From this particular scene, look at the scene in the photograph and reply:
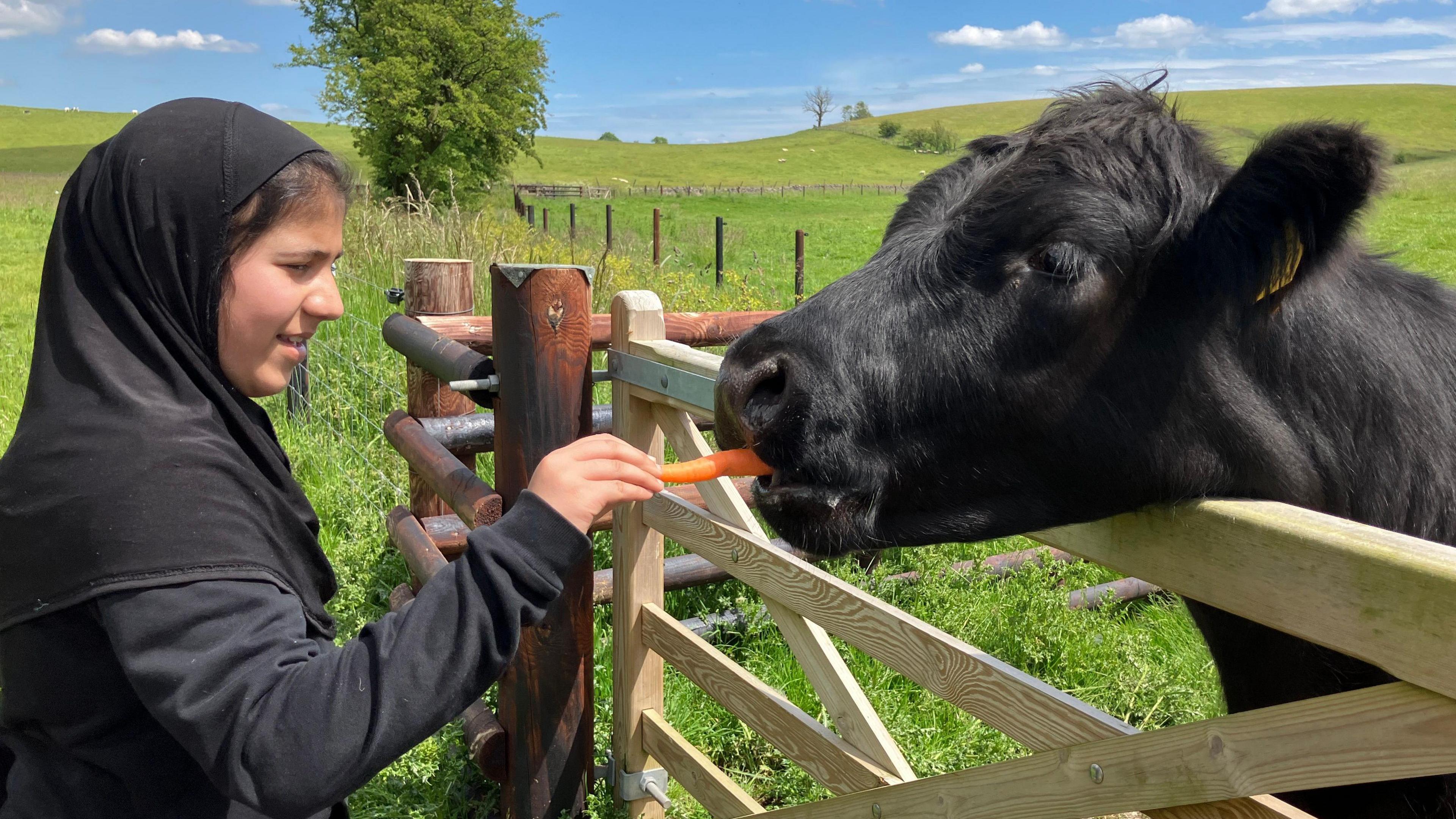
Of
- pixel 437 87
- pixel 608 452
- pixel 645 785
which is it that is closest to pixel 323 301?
pixel 608 452

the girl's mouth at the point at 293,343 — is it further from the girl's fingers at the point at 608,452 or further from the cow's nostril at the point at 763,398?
the cow's nostril at the point at 763,398

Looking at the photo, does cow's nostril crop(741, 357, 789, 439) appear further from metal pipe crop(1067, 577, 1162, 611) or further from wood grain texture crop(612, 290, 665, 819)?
metal pipe crop(1067, 577, 1162, 611)

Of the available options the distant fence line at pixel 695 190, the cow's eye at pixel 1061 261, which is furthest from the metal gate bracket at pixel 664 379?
the distant fence line at pixel 695 190

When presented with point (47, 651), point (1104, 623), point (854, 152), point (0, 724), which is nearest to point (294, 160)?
point (47, 651)

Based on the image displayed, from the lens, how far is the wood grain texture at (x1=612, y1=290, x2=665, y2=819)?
9.50 ft

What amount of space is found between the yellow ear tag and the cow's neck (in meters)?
0.09

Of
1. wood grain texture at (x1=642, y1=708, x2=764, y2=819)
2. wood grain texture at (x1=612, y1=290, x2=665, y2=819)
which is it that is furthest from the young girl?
wood grain texture at (x1=642, y1=708, x2=764, y2=819)

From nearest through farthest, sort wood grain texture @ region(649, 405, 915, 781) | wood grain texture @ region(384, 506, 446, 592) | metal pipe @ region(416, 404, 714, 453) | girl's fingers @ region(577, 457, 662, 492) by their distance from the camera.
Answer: girl's fingers @ region(577, 457, 662, 492) < wood grain texture @ region(649, 405, 915, 781) < wood grain texture @ region(384, 506, 446, 592) < metal pipe @ region(416, 404, 714, 453)

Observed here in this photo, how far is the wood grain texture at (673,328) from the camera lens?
11.3 ft

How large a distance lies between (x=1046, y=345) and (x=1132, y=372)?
0.14 meters

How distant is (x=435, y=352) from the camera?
3.53 meters

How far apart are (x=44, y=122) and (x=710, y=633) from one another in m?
118

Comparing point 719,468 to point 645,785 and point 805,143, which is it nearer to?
point 645,785

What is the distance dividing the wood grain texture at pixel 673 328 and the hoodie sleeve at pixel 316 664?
1558 millimetres
